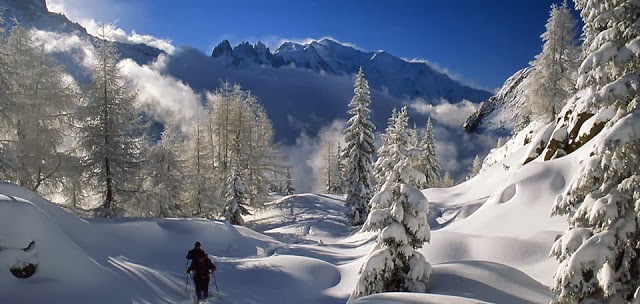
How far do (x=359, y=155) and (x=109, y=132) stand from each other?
18.6 meters

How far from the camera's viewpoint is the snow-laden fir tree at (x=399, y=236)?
38.5 feet

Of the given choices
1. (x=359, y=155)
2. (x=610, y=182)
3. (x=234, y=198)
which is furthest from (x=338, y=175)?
(x=610, y=182)

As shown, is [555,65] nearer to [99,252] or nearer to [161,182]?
[161,182]

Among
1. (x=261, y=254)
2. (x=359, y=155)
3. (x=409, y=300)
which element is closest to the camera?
(x=409, y=300)

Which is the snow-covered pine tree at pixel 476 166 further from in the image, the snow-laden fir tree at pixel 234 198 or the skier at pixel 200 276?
the skier at pixel 200 276

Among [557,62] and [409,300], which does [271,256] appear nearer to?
[409,300]

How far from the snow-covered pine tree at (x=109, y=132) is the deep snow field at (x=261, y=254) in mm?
4504

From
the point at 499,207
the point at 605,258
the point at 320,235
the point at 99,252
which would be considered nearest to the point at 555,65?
the point at 499,207

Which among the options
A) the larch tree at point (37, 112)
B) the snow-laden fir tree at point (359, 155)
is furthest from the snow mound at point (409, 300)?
the snow-laden fir tree at point (359, 155)

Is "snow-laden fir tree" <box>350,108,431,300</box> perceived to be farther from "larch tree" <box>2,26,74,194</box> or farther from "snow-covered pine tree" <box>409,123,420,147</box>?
"larch tree" <box>2,26,74,194</box>

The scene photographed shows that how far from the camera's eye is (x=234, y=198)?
108 ft

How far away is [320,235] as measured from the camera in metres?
31.0

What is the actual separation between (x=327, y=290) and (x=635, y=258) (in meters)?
9.54

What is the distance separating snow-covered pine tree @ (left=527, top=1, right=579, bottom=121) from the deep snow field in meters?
16.0
